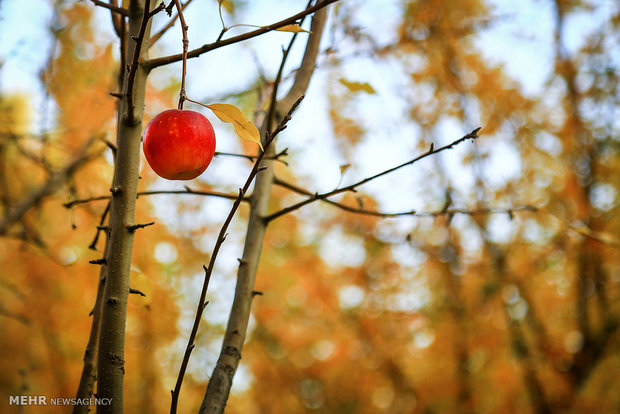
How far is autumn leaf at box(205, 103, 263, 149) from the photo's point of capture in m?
0.59

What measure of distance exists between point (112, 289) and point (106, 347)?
8 cm

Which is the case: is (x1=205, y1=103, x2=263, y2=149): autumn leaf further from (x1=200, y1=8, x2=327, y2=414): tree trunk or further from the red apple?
(x1=200, y1=8, x2=327, y2=414): tree trunk

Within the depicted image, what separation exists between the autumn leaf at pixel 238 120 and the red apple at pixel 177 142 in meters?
0.06

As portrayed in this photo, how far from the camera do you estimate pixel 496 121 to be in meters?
3.07

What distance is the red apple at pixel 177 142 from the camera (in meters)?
0.63

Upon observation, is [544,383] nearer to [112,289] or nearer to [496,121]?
[496,121]

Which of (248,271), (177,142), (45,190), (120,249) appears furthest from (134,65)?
(45,190)

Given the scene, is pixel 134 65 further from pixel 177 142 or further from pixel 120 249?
pixel 120 249

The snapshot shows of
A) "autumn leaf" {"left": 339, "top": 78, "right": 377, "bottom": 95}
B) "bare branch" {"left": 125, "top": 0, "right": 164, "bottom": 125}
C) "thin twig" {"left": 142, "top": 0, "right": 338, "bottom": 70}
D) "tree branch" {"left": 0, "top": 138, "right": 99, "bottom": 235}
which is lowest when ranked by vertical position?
"bare branch" {"left": 125, "top": 0, "right": 164, "bottom": 125}

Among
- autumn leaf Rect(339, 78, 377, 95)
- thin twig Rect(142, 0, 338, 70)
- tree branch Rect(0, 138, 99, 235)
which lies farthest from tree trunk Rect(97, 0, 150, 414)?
tree branch Rect(0, 138, 99, 235)

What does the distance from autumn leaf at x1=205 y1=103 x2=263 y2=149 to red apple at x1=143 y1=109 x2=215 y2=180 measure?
6 centimetres

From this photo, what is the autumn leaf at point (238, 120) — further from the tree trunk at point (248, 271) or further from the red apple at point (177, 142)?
the tree trunk at point (248, 271)

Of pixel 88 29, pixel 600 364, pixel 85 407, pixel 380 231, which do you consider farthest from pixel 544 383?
pixel 88 29

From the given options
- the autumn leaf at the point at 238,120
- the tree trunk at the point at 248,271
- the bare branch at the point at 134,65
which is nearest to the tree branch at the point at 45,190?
the tree trunk at the point at 248,271
